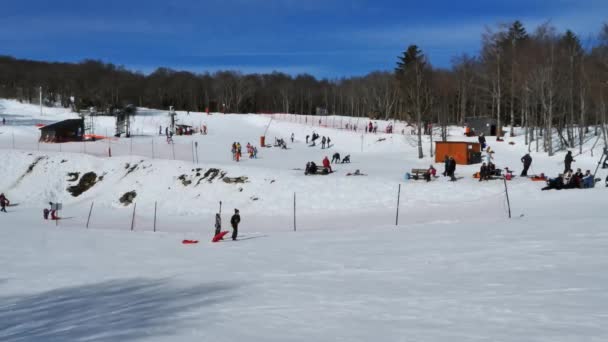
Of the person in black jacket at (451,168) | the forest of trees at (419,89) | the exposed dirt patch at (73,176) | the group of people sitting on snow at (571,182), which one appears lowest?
the exposed dirt patch at (73,176)

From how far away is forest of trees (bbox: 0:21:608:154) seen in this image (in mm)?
42312

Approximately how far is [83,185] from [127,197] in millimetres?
6632

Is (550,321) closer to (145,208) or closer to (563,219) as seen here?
(563,219)

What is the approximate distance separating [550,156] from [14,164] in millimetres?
43043

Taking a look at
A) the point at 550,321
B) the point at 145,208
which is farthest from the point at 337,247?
the point at 145,208

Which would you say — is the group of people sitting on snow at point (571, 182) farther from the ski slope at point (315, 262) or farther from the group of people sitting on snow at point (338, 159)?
the group of people sitting on snow at point (338, 159)

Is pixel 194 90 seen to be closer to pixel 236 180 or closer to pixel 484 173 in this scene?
pixel 236 180

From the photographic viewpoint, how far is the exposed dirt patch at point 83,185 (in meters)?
38.6

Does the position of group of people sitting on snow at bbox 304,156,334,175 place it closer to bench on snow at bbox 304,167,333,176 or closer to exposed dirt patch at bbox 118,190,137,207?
bench on snow at bbox 304,167,333,176

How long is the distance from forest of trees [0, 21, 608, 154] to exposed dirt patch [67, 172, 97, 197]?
85.0ft

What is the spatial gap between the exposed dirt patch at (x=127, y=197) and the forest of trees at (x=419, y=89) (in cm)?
2230

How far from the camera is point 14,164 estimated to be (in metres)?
42.6

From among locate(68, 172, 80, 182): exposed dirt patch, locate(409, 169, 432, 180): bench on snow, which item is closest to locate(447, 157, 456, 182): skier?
locate(409, 169, 432, 180): bench on snow

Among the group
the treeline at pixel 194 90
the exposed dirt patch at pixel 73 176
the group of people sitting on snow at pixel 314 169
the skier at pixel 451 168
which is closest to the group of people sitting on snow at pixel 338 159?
the group of people sitting on snow at pixel 314 169
